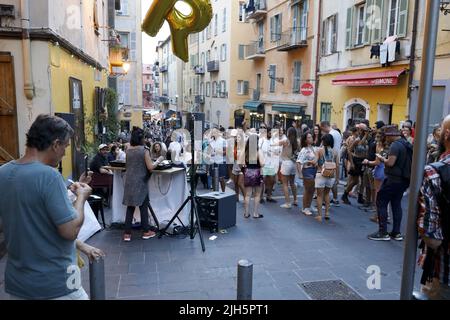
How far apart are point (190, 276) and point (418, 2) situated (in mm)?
11388

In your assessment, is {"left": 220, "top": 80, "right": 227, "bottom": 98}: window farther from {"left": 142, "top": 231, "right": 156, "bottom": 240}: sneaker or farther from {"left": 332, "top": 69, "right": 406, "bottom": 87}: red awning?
{"left": 142, "top": 231, "right": 156, "bottom": 240}: sneaker

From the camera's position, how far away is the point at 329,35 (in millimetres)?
18109

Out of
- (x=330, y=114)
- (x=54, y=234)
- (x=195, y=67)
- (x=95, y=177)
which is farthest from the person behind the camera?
(x=195, y=67)

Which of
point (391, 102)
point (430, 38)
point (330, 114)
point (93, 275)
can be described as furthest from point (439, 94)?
point (93, 275)

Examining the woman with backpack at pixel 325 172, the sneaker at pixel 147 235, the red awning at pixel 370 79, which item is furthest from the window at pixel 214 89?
the sneaker at pixel 147 235

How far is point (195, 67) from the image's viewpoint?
4562 cm

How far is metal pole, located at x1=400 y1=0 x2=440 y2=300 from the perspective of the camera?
2375 millimetres

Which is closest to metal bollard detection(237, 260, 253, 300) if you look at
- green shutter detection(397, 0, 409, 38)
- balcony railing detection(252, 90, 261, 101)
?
green shutter detection(397, 0, 409, 38)

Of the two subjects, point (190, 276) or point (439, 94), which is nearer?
point (190, 276)

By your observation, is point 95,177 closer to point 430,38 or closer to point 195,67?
point 430,38

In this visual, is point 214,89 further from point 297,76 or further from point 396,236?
point 396,236

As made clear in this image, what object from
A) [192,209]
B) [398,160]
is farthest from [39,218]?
[398,160]

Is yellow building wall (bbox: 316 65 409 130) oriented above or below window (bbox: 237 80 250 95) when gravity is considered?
below

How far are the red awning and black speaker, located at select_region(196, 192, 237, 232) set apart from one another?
8.50 m
